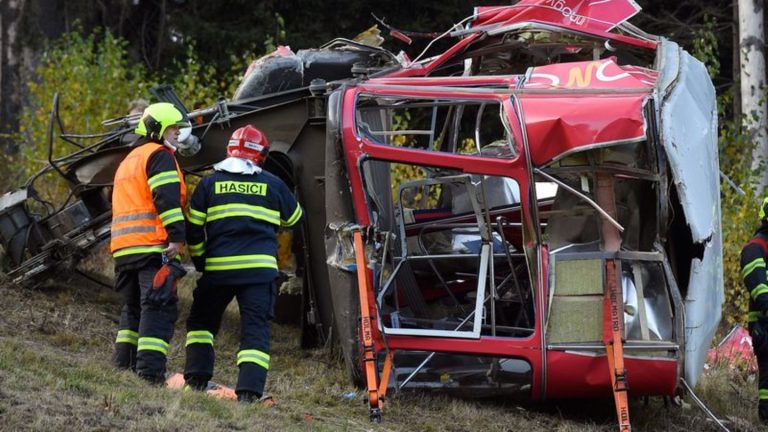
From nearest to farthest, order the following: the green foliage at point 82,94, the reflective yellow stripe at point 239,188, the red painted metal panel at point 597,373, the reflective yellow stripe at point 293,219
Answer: the reflective yellow stripe at point 239,188 < the red painted metal panel at point 597,373 < the reflective yellow stripe at point 293,219 < the green foliage at point 82,94

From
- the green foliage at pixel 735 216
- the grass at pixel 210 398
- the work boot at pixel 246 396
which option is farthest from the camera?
the green foliage at pixel 735 216

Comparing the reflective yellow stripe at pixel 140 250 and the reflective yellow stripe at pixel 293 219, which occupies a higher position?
the reflective yellow stripe at pixel 293 219

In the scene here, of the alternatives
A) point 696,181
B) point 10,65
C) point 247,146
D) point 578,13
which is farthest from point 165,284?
point 10,65

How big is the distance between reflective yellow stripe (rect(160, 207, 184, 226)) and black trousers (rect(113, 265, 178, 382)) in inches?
13.1

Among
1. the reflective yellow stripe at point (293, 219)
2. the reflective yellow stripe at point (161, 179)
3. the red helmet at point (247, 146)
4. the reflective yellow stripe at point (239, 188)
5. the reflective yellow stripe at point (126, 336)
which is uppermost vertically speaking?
the red helmet at point (247, 146)

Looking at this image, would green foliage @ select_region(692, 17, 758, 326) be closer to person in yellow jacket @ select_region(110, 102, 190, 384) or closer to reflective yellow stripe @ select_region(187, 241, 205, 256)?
reflective yellow stripe @ select_region(187, 241, 205, 256)

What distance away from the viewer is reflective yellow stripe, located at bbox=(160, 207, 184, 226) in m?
7.51

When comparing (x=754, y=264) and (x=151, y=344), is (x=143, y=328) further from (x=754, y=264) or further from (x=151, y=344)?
(x=754, y=264)

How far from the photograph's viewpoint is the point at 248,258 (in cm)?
757

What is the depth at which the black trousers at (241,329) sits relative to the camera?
7.48 metres

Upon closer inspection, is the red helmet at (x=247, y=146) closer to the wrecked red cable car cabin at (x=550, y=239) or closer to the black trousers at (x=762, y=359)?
the wrecked red cable car cabin at (x=550, y=239)

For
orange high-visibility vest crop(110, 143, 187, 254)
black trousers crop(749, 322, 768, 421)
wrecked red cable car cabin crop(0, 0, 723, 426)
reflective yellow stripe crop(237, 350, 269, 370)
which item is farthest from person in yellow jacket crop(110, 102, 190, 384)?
black trousers crop(749, 322, 768, 421)

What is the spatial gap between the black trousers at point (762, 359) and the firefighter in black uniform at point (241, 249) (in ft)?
11.0

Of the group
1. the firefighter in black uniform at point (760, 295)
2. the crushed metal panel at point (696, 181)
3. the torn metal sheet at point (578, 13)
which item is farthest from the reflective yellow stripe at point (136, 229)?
the firefighter in black uniform at point (760, 295)
